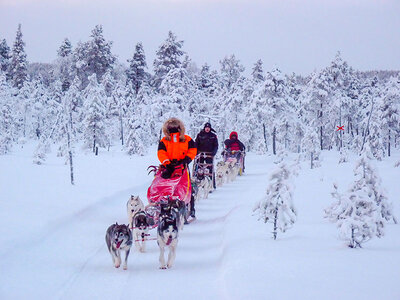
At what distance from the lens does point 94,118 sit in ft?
125

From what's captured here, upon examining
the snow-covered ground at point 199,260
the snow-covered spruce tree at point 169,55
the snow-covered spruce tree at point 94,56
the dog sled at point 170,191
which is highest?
the snow-covered spruce tree at point 94,56

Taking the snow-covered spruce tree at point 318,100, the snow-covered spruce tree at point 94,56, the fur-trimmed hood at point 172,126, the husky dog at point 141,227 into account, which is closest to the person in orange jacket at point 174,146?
the fur-trimmed hood at point 172,126

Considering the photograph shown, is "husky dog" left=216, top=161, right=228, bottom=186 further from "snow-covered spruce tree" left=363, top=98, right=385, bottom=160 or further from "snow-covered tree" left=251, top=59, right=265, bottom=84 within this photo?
"snow-covered tree" left=251, top=59, right=265, bottom=84

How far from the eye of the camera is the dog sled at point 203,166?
1373 cm

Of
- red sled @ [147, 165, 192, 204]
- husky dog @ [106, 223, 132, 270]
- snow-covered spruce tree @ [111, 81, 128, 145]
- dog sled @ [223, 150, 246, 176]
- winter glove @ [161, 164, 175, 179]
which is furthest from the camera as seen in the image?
snow-covered spruce tree @ [111, 81, 128, 145]

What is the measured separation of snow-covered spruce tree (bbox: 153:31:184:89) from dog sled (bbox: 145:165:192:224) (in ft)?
92.6

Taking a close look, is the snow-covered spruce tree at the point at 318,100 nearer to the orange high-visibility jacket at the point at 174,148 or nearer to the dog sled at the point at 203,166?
the dog sled at the point at 203,166

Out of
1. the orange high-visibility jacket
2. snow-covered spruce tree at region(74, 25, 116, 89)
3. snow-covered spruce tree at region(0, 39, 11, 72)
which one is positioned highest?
snow-covered spruce tree at region(0, 39, 11, 72)

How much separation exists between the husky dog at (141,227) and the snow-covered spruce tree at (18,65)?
187 ft

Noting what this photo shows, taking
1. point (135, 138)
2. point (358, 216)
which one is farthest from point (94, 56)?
point (358, 216)

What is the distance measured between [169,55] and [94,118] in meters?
9.28

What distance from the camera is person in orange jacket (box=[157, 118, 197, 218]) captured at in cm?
907

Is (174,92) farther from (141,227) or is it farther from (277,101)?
(141,227)

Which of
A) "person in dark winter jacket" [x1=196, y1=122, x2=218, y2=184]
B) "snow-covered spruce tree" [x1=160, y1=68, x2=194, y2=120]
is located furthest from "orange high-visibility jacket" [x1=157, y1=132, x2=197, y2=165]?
"snow-covered spruce tree" [x1=160, y1=68, x2=194, y2=120]
